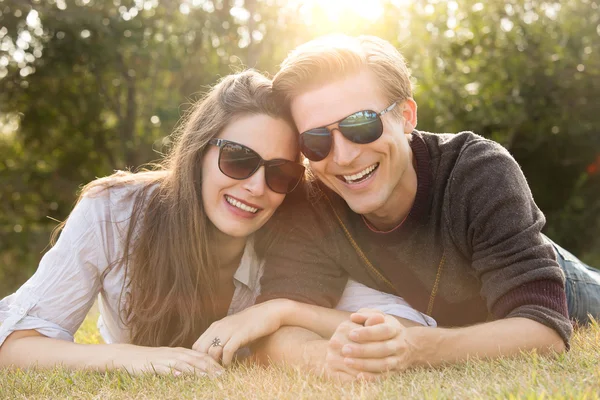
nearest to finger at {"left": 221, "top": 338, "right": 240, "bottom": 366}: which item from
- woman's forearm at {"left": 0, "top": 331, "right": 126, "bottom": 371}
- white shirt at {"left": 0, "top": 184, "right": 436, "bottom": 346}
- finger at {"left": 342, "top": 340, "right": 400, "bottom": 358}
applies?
woman's forearm at {"left": 0, "top": 331, "right": 126, "bottom": 371}

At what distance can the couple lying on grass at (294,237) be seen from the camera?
3.24 m

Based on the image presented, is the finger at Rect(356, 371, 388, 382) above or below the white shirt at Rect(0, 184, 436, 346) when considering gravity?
below

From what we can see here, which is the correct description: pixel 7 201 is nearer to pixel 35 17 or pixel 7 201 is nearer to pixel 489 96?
pixel 35 17

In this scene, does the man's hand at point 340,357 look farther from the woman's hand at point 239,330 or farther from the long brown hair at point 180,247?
the long brown hair at point 180,247

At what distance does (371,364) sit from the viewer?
2691 millimetres

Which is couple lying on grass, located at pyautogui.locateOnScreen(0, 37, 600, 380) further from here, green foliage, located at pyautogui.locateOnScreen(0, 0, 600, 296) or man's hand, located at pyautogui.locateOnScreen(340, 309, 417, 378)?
green foliage, located at pyautogui.locateOnScreen(0, 0, 600, 296)

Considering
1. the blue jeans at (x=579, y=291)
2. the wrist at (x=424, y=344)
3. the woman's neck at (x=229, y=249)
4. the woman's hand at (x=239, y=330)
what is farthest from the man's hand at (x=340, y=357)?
the blue jeans at (x=579, y=291)

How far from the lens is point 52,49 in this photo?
11930 mm

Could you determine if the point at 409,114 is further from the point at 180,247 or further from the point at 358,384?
the point at 358,384

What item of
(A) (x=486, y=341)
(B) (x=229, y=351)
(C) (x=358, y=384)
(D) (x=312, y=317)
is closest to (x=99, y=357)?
(B) (x=229, y=351)

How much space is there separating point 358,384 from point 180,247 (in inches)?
56.7

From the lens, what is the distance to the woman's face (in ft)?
11.8

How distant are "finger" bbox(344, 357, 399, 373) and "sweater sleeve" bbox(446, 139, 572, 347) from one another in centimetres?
72

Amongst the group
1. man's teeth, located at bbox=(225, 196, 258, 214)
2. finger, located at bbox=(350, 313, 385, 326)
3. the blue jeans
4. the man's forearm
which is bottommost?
the blue jeans
